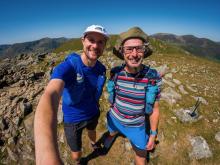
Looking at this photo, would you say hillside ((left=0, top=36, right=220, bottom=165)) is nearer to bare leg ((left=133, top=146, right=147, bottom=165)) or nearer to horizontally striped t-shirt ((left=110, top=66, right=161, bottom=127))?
bare leg ((left=133, top=146, right=147, bottom=165))

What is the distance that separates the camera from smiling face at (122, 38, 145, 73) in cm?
507

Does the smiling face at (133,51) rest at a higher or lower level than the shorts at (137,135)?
higher

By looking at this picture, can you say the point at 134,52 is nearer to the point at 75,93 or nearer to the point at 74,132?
the point at 75,93

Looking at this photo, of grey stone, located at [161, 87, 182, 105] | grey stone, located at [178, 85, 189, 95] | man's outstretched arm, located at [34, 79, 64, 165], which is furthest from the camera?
grey stone, located at [178, 85, 189, 95]

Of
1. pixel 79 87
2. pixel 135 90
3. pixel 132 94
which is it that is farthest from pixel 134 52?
pixel 79 87

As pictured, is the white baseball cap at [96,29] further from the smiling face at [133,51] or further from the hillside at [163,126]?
the hillside at [163,126]

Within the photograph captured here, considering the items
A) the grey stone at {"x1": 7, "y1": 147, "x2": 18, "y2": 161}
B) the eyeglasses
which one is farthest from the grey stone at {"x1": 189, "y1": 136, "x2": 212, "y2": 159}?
the grey stone at {"x1": 7, "y1": 147, "x2": 18, "y2": 161}

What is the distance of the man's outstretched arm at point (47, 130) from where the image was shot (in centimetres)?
194

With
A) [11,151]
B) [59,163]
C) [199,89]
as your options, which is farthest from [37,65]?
[59,163]

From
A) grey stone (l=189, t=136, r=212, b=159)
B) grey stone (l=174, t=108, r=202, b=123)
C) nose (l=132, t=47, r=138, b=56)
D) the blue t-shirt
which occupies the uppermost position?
nose (l=132, t=47, r=138, b=56)

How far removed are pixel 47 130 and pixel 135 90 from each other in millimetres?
3509

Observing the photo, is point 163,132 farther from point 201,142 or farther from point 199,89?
point 199,89

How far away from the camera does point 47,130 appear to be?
2344 millimetres

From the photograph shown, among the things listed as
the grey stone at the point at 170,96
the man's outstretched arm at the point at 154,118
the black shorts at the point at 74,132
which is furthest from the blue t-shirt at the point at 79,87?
the grey stone at the point at 170,96
